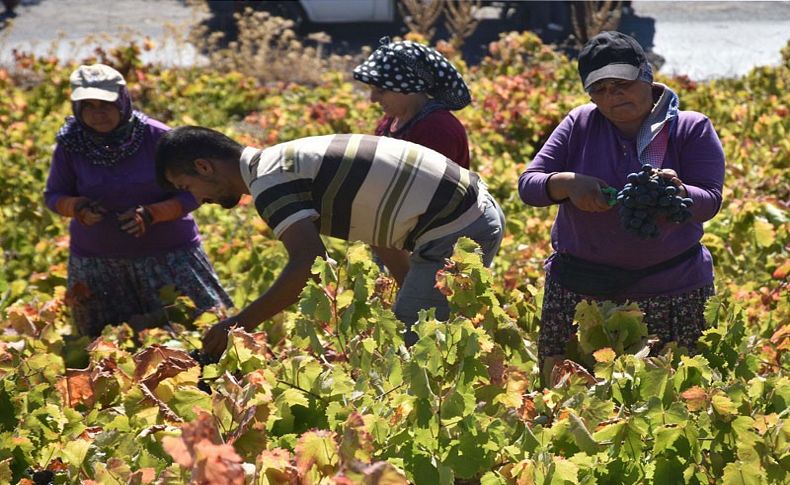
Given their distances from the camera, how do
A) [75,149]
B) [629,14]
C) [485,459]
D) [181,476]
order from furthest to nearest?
[629,14], [75,149], [485,459], [181,476]

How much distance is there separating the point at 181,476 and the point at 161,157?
133 cm

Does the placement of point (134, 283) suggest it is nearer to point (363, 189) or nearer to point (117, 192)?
point (117, 192)

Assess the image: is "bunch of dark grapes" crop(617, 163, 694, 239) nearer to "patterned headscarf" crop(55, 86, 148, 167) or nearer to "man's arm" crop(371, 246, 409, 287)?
"man's arm" crop(371, 246, 409, 287)

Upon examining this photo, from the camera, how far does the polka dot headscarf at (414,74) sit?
3.77 metres

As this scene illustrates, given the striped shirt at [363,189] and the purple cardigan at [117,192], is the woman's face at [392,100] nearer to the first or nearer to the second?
the striped shirt at [363,189]

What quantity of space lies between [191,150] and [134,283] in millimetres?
1476

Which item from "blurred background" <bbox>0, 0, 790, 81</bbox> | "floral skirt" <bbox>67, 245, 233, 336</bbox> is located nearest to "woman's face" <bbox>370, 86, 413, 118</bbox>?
"floral skirt" <bbox>67, 245, 233, 336</bbox>

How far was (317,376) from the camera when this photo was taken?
98.3 inches

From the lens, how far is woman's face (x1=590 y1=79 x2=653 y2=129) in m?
2.93

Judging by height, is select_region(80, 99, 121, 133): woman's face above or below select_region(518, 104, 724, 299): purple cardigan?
below

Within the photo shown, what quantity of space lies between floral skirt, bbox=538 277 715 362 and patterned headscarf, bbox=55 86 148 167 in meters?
1.73

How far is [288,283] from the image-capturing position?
291 cm

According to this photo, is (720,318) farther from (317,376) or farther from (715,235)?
(715,235)

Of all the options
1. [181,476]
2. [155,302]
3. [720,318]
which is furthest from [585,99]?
[181,476]
